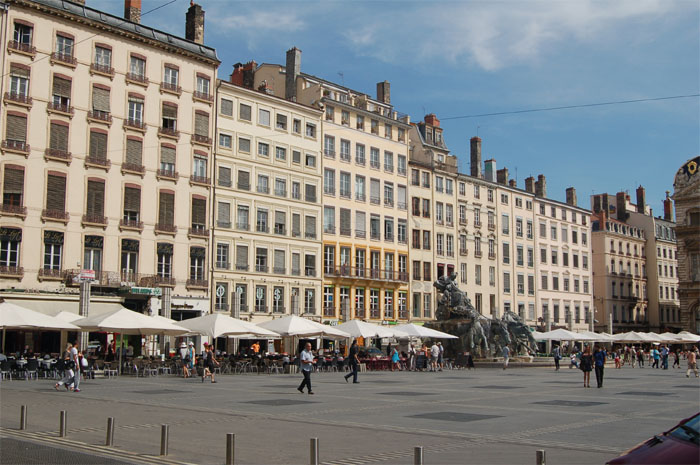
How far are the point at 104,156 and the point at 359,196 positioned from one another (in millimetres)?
21716

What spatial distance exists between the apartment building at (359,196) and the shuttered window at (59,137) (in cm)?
2017

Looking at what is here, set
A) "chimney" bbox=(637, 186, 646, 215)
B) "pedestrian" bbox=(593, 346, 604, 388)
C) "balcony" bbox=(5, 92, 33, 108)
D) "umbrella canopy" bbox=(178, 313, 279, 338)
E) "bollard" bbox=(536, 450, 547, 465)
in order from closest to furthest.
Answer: "bollard" bbox=(536, 450, 547, 465) → "pedestrian" bbox=(593, 346, 604, 388) → "umbrella canopy" bbox=(178, 313, 279, 338) → "balcony" bbox=(5, 92, 33, 108) → "chimney" bbox=(637, 186, 646, 215)

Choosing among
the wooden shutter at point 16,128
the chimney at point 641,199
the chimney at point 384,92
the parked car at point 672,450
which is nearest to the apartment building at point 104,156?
the wooden shutter at point 16,128

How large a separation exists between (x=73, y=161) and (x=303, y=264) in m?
18.0

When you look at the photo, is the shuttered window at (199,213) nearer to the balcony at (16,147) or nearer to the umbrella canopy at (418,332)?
the balcony at (16,147)

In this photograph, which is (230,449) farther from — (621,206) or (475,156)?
(621,206)

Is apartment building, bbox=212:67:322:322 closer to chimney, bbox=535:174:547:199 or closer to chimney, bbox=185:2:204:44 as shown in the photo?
chimney, bbox=185:2:204:44

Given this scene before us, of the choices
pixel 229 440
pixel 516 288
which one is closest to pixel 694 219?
pixel 516 288

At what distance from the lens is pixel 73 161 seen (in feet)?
139

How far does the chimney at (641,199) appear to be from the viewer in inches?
3954

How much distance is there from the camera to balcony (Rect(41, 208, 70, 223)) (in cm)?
4056

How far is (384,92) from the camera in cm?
6650

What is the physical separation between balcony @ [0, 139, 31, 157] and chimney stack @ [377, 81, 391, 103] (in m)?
33.2

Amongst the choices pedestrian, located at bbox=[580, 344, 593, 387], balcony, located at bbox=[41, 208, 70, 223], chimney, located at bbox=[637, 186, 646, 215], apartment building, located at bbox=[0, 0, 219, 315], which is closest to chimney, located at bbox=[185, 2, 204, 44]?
apartment building, located at bbox=[0, 0, 219, 315]
